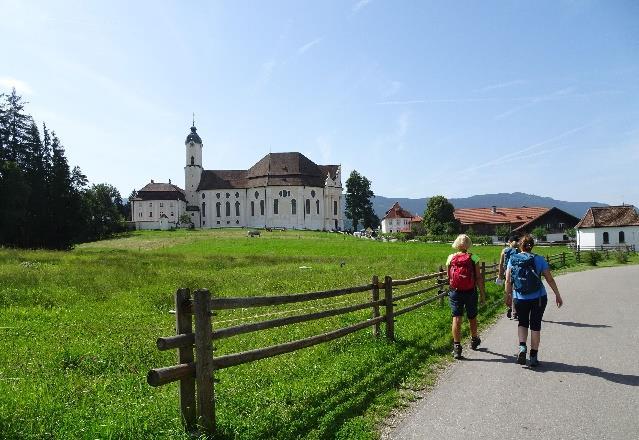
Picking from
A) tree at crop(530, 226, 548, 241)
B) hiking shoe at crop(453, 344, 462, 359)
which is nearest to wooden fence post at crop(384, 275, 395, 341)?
hiking shoe at crop(453, 344, 462, 359)

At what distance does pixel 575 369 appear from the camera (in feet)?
24.9

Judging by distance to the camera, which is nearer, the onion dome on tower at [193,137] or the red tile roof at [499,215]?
the red tile roof at [499,215]

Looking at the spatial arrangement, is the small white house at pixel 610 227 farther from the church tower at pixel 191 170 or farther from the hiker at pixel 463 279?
the church tower at pixel 191 170

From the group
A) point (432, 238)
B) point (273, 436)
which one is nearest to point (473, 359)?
point (273, 436)

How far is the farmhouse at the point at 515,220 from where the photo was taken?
86.4 metres

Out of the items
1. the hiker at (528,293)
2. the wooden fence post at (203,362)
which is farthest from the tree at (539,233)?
the wooden fence post at (203,362)

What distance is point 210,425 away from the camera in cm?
500

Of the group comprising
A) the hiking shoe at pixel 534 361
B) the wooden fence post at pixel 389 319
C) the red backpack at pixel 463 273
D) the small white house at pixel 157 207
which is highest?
the small white house at pixel 157 207

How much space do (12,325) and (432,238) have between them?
68.9 metres

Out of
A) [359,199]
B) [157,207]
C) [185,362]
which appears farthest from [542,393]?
[157,207]

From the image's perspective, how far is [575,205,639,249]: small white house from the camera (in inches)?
2729

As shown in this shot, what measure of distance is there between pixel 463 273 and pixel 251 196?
9795 cm

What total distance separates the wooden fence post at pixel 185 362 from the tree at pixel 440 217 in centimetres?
8343

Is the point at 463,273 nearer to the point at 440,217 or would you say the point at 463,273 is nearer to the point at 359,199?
the point at 440,217
